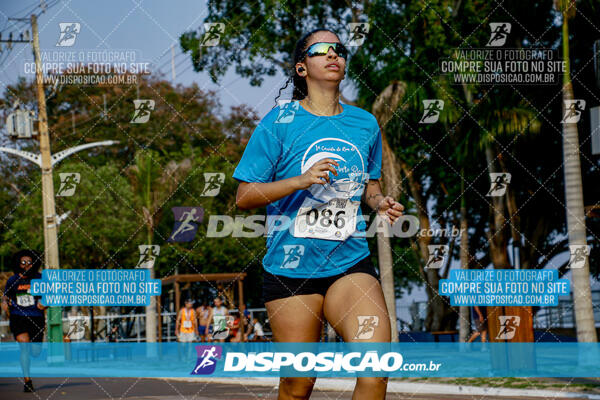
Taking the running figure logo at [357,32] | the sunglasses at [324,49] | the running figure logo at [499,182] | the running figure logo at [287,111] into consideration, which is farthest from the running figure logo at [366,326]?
the running figure logo at [357,32]

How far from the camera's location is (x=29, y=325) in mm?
11039

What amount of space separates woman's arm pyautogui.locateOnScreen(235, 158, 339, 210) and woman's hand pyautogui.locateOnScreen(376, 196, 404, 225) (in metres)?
0.33

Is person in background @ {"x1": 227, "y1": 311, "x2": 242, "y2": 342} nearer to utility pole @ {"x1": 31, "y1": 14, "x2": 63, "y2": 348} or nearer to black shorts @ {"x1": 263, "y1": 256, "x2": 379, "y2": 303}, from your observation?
utility pole @ {"x1": 31, "y1": 14, "x2": 63, "y2": 348}

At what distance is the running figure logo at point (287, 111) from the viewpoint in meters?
4.21

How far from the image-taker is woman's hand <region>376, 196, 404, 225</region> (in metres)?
4.04

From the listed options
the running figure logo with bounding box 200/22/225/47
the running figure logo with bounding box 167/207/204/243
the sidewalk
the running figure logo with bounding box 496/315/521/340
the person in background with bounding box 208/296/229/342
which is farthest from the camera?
the running figure logo with bounding box 167/207/204/243

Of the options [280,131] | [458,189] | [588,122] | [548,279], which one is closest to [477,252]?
[458,189]

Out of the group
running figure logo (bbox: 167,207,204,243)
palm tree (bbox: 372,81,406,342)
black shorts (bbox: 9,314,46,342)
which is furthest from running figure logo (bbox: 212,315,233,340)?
black shorts (bbox: 9,314,46,342)

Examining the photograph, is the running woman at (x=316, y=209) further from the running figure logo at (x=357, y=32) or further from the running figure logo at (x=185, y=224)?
the running figure logo at (x=185, y=224)

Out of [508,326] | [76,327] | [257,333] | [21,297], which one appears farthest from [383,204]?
[257,333]

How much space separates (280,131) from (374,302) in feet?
2.96

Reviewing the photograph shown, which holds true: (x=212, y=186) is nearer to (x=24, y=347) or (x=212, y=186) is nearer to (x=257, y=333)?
(x=257, y=333)

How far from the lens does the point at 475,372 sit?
14156 millimetres

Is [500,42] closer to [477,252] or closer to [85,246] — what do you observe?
[477,252]
